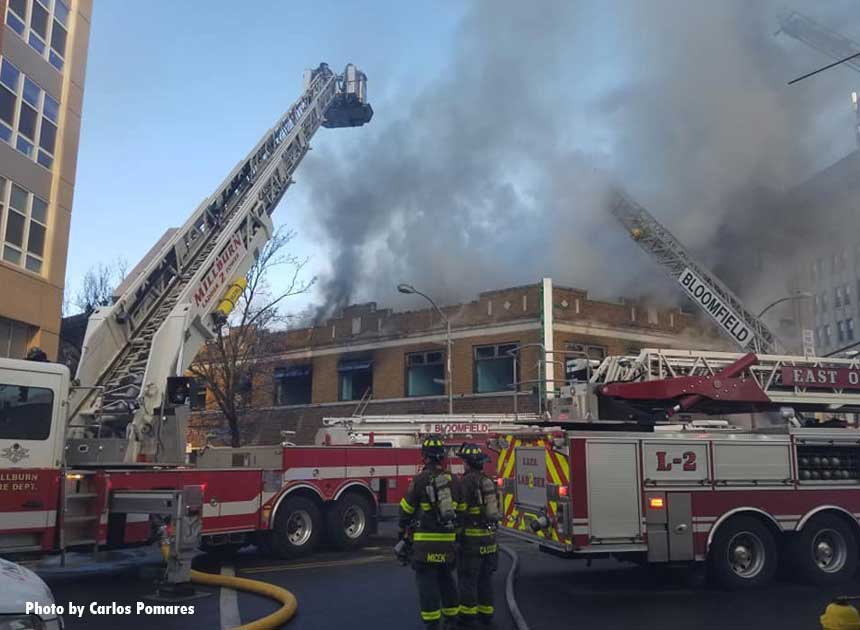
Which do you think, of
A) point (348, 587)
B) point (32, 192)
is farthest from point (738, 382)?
point (32, 192)

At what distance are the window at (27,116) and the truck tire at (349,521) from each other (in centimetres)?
1023

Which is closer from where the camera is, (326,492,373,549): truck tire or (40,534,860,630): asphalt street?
(40,534,860,630): asphalt street

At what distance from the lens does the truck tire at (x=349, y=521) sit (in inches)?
440

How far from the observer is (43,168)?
1644 centimetres

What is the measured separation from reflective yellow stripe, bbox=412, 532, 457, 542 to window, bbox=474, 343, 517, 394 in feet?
78.0

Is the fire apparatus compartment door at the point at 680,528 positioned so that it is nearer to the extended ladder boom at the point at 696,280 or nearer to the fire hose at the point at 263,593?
the fire hose at the point at 263,593

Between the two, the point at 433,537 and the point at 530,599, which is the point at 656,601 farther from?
the point at 433,537

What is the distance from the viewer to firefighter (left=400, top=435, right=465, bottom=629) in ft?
18.0

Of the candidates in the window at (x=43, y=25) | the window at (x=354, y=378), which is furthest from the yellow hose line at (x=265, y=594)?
the window at (x=354, y=378)

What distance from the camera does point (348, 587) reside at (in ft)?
27.4

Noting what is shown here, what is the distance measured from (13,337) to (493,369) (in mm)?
18224

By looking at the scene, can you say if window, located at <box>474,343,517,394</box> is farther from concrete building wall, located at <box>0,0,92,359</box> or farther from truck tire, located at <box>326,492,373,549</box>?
truck tire, located at <box>326,492,373,549</box>

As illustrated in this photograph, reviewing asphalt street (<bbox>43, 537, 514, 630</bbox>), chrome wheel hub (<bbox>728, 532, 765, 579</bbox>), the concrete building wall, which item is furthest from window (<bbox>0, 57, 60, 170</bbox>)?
chrome wheel hub (<bbox>728, 532, 765, 579</bbox>)

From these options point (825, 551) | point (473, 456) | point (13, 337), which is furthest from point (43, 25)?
point (825, 551)
